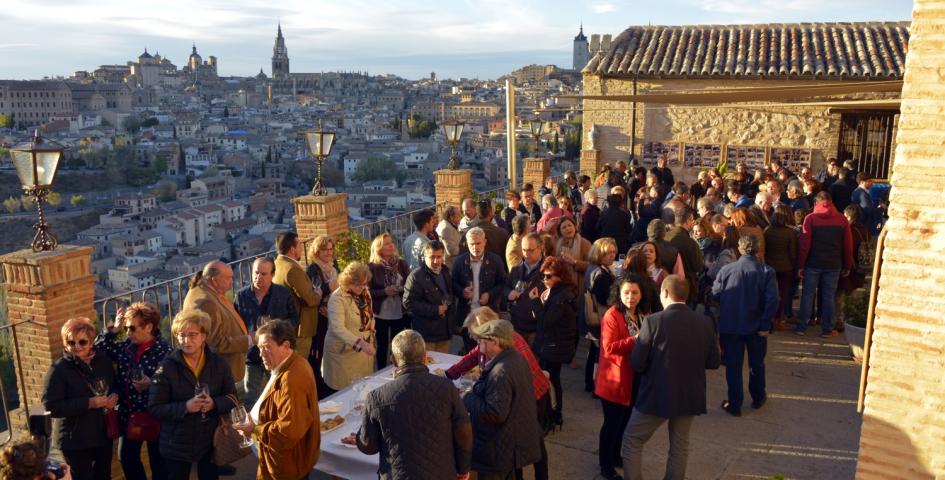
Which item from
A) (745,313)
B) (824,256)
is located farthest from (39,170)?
(824,256)

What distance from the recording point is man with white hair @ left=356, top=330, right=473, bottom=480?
3.51 metres

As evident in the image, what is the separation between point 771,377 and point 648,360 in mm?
2927

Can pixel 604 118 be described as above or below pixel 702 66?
below

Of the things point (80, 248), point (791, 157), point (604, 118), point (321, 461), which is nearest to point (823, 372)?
point (321, 461)

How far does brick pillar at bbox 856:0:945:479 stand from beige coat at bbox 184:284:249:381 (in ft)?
12.2

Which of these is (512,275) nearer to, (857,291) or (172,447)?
(172,447)

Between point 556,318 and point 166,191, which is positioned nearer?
point 556,318

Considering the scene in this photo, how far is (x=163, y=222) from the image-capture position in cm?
9556

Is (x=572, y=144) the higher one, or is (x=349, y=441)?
(x=349, y=441)

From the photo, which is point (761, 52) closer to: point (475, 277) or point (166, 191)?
point (475, 277)

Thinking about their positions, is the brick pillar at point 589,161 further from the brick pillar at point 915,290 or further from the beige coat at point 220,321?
the brick pillar at point 915,290

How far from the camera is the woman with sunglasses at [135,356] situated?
429 cm

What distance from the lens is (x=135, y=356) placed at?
170 inches

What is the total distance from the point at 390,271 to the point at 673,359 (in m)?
2.61
